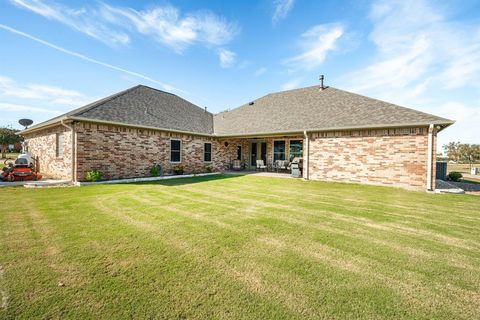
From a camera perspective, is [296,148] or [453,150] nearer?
[296,148]

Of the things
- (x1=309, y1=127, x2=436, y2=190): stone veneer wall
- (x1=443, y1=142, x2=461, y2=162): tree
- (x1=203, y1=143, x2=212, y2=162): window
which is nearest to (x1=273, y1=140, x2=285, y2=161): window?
(x1=309, y1=127, x2=436, y2=190): stone veneer wall

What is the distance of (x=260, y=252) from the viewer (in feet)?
11.2

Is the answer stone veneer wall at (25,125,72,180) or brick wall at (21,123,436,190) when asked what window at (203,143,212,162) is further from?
stone veneer wall at (25,125,72,180)

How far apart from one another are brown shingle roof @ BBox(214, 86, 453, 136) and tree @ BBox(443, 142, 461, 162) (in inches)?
1659

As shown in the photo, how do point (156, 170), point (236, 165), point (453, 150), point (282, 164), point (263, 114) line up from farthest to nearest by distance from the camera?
1. point (453, 150)
2. point (236, 165)
3. point (263, 114)
4. point (282, 164)
5. point (156, 170)

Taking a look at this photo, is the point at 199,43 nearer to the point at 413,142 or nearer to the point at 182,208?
the point at 182,208

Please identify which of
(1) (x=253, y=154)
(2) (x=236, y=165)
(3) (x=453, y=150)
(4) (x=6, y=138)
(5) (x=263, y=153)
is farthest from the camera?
(3) (x=453, y=150)

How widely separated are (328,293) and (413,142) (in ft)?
33.5

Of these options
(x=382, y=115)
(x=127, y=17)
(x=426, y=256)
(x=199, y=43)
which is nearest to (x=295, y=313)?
(x=426, y=256)

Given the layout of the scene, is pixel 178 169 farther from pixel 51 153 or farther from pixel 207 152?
pixel 51 153

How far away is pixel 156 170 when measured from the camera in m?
12.5

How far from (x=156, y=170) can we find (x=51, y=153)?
648 cm

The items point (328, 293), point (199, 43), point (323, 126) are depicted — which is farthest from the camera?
point (199, 43)

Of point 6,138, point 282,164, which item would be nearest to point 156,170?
point 282,164
